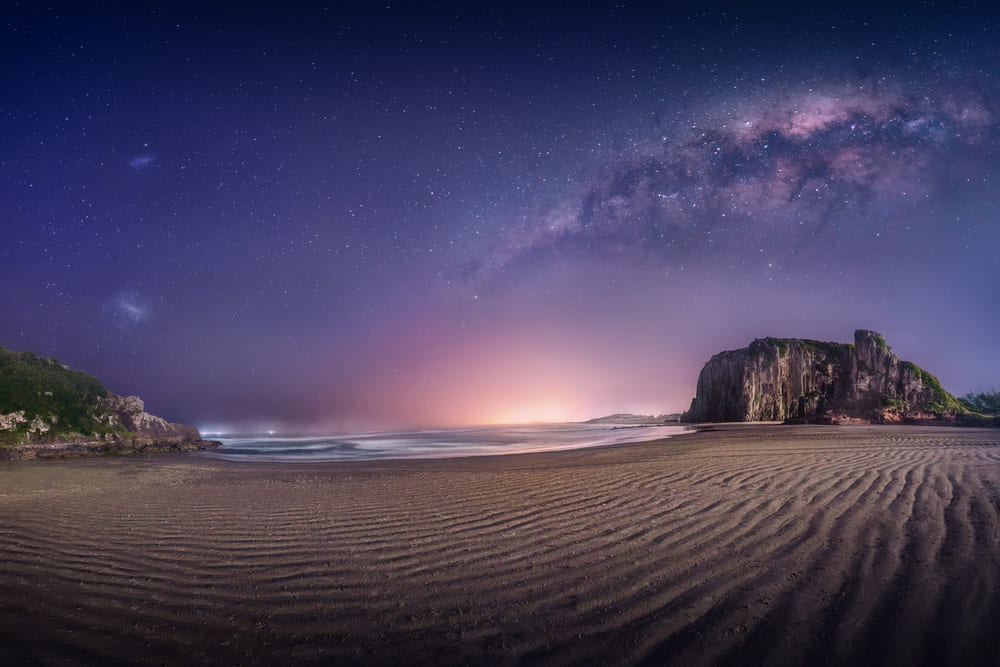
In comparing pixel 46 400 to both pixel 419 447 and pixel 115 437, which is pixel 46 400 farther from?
pixel 419 447

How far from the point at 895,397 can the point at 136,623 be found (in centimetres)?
6655

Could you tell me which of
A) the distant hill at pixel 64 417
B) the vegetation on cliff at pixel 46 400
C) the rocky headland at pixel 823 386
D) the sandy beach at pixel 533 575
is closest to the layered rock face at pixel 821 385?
the rocky headland at pixel 823 386

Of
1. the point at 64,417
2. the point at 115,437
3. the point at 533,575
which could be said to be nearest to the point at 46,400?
the point at 64,417

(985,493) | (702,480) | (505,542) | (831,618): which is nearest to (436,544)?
(505,542)

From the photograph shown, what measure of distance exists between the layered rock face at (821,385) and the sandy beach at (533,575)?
47184mm

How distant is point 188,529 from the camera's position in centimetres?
704

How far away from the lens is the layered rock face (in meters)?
46.3

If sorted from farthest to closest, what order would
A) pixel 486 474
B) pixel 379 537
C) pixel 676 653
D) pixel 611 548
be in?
pixel 486 474 < pixel 379 537 < pixel 611 548 < pixel 676 653

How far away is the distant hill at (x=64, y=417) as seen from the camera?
20078 millimetres

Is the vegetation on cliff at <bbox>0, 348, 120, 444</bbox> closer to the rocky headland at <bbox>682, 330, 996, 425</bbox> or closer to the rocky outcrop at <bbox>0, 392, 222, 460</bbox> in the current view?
the rocky outcrop at <bbox>0, 392, 222, 460</bbox>

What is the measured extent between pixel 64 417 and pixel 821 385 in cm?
7403

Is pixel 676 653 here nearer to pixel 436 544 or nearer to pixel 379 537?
pixel 436 544

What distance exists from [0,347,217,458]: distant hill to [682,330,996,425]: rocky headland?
6031 cm

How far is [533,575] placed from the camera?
15.2 feet
